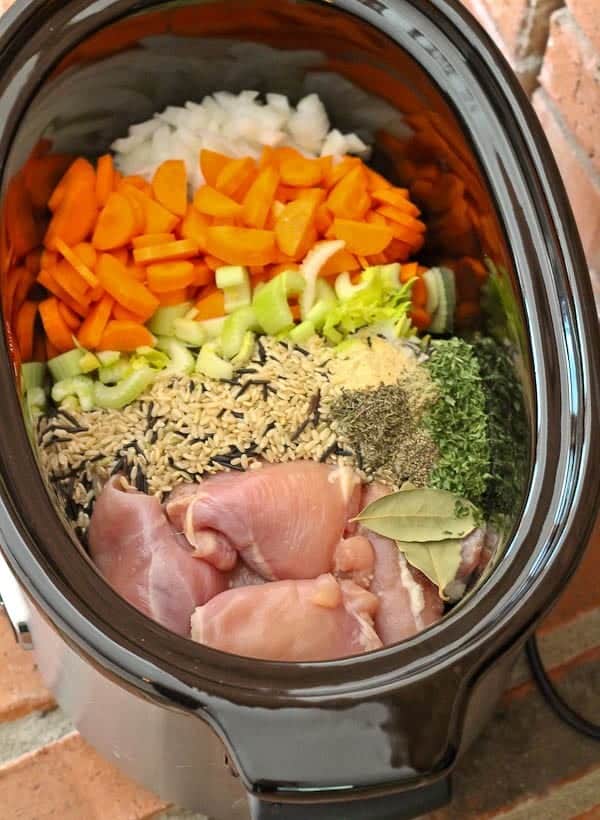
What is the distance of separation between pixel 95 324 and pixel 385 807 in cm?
49

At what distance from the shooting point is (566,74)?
936 millimetres

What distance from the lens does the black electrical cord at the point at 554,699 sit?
842 millimetres

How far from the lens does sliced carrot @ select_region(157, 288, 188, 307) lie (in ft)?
2.97

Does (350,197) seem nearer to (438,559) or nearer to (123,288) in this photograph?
(123,288)

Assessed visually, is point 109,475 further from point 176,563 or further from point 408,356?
point 408,356

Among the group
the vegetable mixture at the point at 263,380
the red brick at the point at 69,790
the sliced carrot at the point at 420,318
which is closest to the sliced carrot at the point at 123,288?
the vegetable mixture at the point at 263,380

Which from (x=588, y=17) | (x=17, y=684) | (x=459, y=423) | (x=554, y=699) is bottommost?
(x=554, y=699)

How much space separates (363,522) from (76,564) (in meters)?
0.27

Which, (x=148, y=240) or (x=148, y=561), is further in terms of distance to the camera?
(x=148, y=240)

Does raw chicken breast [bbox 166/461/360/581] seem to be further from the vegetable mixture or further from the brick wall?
the brick wall

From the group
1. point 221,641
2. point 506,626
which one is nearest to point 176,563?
point 221,641

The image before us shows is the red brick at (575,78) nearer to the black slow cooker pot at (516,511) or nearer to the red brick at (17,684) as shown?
the black slow cooker pot at (516,511)

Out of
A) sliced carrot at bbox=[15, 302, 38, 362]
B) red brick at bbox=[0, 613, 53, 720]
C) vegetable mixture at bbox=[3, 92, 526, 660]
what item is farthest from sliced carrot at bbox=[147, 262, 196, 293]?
red brick at bbox=[0, 613, 53, 720]

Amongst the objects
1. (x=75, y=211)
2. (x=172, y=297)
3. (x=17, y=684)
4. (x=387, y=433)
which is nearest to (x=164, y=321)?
(x=172, y=297)
